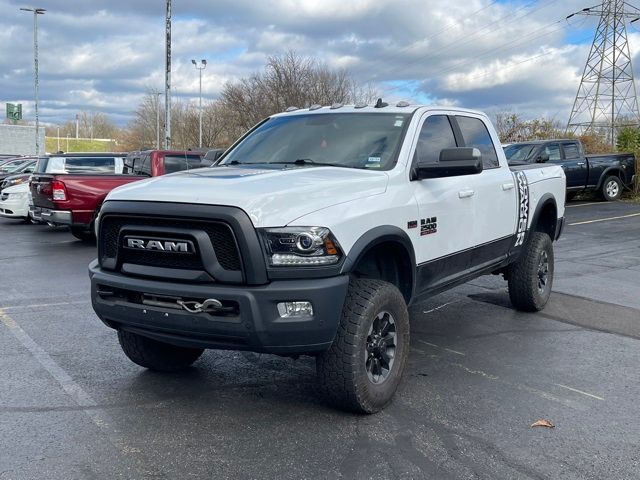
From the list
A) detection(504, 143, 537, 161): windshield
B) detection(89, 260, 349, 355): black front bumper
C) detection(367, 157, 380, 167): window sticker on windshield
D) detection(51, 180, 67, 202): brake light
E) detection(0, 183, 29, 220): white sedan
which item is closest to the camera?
detection(89, 260, 349, 355): black front bumper

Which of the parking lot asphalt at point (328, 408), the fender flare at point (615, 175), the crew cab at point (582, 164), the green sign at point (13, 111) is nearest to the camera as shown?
the parking lot asphalt at point (328, 408)

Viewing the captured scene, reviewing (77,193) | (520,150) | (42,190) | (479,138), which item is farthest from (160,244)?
Answer: (520,150)

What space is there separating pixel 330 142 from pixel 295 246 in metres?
1.65

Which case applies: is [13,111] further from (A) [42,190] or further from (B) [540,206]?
(B) [540,206]

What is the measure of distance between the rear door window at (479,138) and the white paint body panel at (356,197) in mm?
118

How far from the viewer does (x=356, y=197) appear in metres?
4.16

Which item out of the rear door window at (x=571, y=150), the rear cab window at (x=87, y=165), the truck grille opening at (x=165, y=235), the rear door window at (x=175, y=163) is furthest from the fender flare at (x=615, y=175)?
the truck grille opening at (x=165, y=235)

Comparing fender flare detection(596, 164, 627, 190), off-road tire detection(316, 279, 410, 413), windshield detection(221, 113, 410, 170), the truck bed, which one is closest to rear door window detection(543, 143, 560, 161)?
fender flare detection(596, 164, 627, 190)

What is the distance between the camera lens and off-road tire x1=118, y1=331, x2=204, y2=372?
4.83 m

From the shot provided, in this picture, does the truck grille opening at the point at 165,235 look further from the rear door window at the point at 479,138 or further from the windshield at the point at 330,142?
the rear door window at the point at 479,138

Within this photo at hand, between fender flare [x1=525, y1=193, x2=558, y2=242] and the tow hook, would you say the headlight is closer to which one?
the tow hook

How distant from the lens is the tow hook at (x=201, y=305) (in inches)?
147

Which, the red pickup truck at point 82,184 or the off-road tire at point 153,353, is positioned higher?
the red pickup truck at point 82,184

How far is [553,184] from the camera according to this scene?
7.29m
